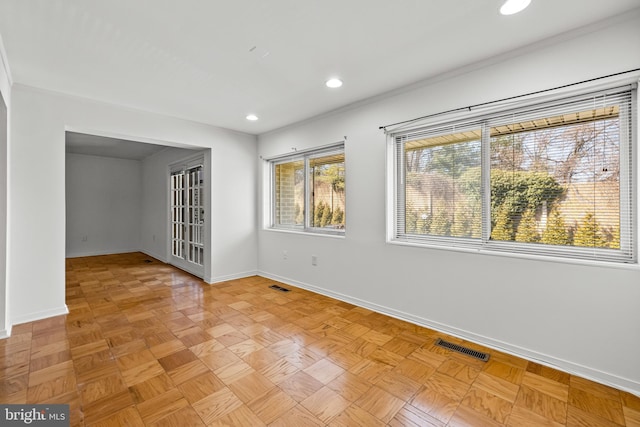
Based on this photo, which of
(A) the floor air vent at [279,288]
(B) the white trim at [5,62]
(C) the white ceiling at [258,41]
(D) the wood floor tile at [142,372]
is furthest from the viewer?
(A) the floor air vent at [279,288]

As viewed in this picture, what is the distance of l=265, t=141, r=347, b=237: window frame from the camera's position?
3947 millimetres

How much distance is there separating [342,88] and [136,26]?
181cm

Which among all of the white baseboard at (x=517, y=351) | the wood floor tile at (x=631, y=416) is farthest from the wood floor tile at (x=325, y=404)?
the wood floor tile at (x=631, y=416)

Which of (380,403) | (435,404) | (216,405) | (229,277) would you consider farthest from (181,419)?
(229,277)

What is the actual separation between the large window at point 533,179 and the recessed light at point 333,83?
850 mm

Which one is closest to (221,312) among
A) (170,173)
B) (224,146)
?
(224,146)

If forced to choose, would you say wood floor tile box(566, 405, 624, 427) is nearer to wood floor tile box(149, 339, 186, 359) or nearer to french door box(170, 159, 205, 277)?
wood floor tile box(149, 339, 186, 359)

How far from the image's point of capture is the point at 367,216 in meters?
3.41

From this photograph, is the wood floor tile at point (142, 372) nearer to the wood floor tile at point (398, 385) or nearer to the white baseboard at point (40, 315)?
the wood floor tile at point (398, 385)

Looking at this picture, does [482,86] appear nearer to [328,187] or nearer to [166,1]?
[328,187]

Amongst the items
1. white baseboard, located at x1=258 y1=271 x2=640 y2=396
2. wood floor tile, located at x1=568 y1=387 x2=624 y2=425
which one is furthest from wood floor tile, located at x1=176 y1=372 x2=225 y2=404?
wood floor tile, located at x1=568 y1=387 x2=624 y2=425

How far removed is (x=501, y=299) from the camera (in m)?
2.45

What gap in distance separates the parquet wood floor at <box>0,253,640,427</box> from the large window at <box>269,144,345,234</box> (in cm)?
129

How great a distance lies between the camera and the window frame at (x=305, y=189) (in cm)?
395
